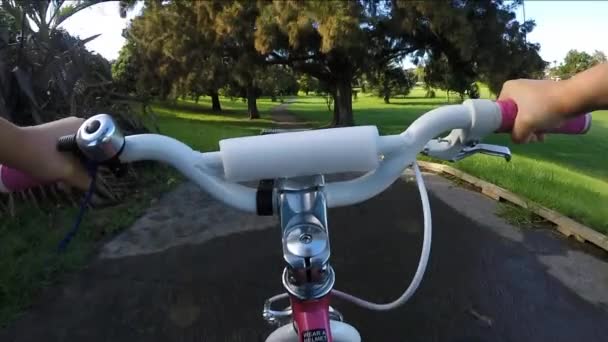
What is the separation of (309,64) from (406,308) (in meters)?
16.7

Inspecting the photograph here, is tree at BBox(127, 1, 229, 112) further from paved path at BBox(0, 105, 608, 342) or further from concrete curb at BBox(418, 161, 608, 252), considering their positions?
paved path at BBox(0, 105, 608, 342)

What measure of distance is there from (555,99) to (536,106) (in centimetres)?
4

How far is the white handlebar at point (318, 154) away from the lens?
3.09 ft

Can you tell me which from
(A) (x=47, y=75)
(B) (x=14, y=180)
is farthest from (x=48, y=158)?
(A) (x=47, y=75)

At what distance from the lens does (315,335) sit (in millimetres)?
1104

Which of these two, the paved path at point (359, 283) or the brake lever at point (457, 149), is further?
the paved path at point (359, 283)

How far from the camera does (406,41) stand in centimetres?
1762

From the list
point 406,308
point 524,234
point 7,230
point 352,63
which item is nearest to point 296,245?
point 406,308

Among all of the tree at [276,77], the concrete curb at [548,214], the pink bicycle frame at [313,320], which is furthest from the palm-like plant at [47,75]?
the tree at [276,77]

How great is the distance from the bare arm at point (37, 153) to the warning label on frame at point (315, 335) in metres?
0.63

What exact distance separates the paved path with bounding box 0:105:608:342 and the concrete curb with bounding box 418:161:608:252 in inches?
5.0

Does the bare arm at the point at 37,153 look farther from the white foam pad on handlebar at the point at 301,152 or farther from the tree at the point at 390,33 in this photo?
the tree at the point at 390,33

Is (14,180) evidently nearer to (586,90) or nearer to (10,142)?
(10,142)

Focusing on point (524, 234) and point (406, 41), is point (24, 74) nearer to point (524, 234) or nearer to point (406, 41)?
point (524, 234)
